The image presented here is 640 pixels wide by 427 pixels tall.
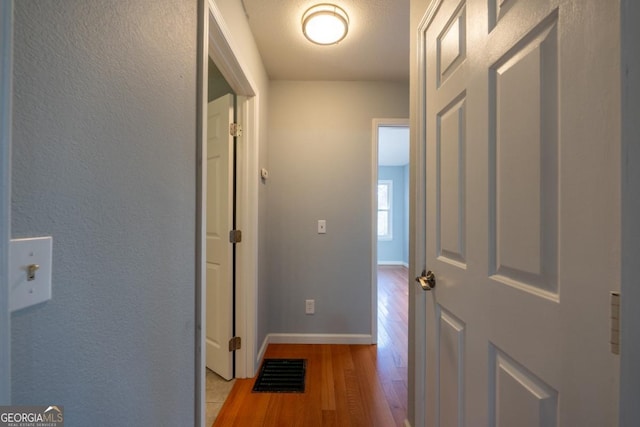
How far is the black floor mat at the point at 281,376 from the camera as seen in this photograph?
1.79 metres

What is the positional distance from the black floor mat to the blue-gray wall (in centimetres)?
509

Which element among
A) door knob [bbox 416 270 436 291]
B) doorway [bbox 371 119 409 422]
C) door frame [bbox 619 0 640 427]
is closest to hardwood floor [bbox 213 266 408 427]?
doorway [bbox 371 119 409 422]

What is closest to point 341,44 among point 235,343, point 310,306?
point 310,306

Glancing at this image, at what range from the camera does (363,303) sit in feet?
8.11

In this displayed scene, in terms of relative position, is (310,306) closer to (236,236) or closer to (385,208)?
(236,236)

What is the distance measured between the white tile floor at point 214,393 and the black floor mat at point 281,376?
0.65 ft

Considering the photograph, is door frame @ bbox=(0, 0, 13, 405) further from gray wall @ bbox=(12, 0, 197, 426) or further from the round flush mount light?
the round flush mount light

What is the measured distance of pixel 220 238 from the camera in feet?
6.33

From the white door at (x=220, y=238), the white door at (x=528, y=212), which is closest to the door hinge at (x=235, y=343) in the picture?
the white door at (x=220, y=238)

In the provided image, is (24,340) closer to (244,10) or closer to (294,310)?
(244,10)

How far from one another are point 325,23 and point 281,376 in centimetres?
241

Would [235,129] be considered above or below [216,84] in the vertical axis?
below

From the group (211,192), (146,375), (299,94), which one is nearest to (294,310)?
(211,192)

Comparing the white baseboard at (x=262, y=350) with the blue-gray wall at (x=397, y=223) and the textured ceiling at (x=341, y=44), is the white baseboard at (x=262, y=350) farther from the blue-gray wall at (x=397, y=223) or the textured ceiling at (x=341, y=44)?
the blue-gray wall at (x=397, y=223)
